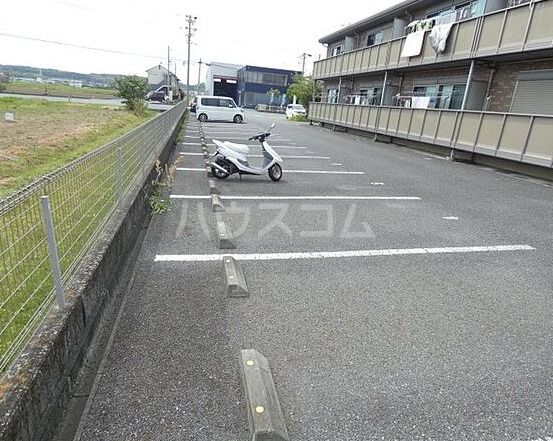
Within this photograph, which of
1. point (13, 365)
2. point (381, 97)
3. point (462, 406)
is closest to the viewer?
point (13, 365)

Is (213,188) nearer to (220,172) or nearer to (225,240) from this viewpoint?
(220,172)

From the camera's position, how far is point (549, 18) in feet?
27.8

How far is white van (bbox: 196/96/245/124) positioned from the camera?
78.4 feet

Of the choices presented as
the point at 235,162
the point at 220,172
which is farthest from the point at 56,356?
the point at 220,172

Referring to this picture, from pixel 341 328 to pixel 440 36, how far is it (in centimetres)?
1240

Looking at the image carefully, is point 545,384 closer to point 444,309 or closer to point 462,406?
point 462,406

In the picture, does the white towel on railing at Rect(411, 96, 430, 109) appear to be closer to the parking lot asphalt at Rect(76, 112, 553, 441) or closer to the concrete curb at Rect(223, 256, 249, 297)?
the parking lot asphalt at Rect(76, 112, 553, 441)

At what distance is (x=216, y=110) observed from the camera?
23.9 metres

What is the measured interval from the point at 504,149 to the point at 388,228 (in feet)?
21.6

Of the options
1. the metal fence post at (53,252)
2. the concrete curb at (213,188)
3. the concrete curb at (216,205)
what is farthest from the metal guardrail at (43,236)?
the concrete curb at (213,188)

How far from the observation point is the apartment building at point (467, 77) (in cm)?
902

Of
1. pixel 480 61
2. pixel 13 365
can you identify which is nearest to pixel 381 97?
pixel 480 61

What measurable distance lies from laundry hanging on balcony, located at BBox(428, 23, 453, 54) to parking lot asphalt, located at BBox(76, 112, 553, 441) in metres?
8.55

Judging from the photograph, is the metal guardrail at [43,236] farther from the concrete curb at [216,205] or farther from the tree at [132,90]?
the tree at [132,90]
